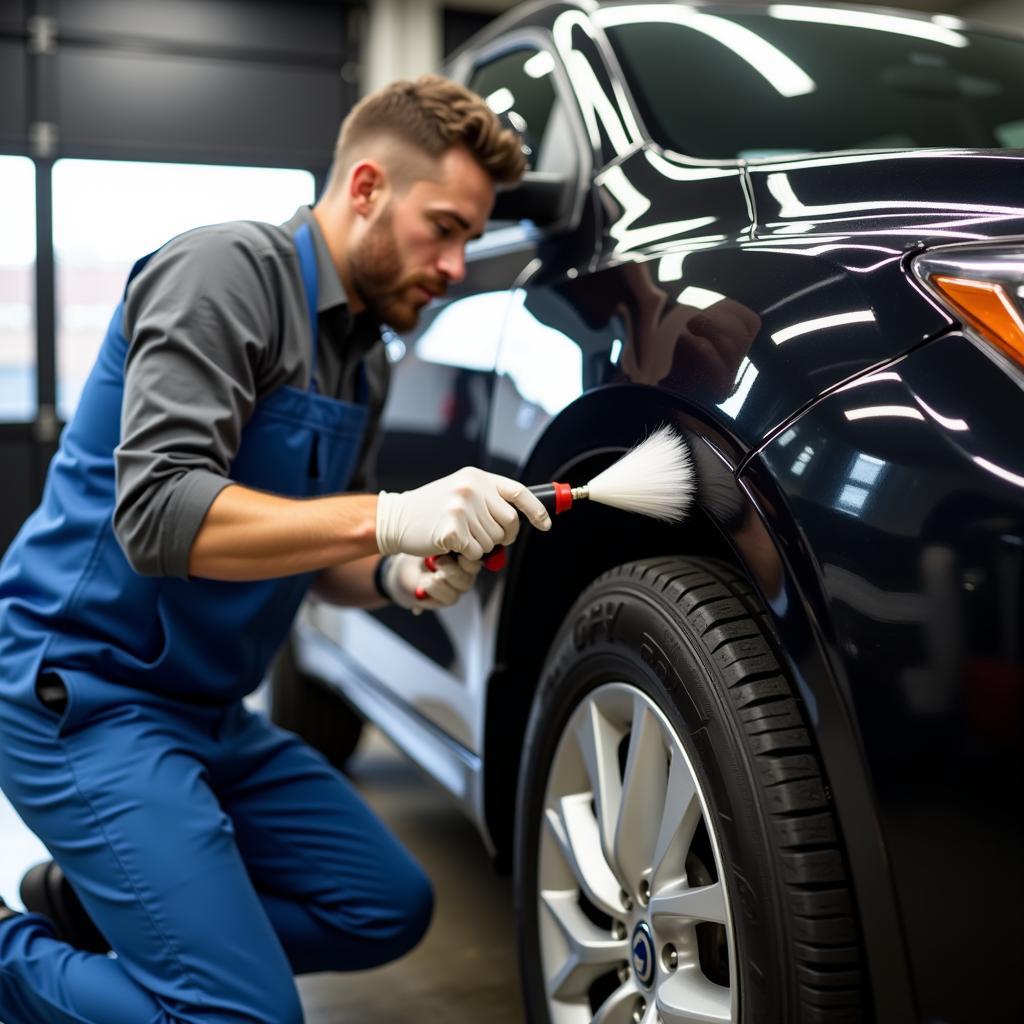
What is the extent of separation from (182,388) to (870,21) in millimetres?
1351

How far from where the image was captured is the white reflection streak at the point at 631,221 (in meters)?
1.38

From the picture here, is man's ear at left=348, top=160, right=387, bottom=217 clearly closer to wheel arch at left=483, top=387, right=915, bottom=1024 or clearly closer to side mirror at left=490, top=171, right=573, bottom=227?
side mirror at left=490, top=171, right=573, bottom=227

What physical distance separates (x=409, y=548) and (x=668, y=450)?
34 centimetres

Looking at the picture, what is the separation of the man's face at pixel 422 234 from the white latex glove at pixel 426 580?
36cm

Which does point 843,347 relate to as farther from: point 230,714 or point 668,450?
point 230,714

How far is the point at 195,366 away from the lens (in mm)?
1390

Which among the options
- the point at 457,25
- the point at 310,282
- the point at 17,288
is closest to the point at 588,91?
the point at 310,282

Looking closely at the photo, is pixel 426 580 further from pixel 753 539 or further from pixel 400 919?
pixel 753 539

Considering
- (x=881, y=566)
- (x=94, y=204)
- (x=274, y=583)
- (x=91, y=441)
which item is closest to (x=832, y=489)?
(x=881, y=566)

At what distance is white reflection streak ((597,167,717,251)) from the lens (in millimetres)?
1383

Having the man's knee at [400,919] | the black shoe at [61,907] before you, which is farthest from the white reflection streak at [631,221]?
the black shoe at [61,907]

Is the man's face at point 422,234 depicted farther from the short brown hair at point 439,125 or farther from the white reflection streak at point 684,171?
the white reflection streak at point 684,171

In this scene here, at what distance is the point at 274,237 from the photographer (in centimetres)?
155

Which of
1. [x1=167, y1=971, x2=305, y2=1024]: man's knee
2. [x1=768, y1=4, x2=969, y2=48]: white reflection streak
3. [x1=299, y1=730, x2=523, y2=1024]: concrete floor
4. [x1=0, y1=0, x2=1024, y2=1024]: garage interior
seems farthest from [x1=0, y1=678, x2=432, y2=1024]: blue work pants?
[x1=0, y1=0, x2=1024, y2=1024]: garage interior
